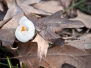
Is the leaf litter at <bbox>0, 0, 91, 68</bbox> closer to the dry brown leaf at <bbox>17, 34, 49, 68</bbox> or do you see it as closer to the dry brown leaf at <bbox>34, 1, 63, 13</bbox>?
the dry brown leaf at <bbox>17, 34, 49, 68</bbox>

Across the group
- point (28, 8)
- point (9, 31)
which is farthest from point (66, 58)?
point (28, 8)

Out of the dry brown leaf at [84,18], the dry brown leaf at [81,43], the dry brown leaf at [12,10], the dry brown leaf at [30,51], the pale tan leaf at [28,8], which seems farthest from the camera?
the dry brown leaf at [84,18]

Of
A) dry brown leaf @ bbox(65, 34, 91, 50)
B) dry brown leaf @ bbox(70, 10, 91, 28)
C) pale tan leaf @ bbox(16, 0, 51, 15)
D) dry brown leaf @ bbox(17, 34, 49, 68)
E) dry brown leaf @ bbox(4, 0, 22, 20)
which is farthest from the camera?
dry brown leaf @ bbox(70, 10, 91, 28)

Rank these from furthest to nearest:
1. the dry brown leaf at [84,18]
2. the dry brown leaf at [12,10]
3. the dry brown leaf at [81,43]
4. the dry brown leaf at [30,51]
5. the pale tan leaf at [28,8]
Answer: the dry brown leaf at [84,18], the pale tan leaf at [28,8], the dry brown leaf at [12,10], the dry brown leaf at [81,43], the dry brown leaf at [30,51]

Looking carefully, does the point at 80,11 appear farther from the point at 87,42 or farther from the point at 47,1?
the point at 87,42

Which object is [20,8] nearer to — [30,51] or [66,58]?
[30,51]

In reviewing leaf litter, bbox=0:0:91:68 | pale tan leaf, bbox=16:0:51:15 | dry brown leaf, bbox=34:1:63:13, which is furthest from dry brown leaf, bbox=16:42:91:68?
dry brown leaf, bbox=34:1:63:13

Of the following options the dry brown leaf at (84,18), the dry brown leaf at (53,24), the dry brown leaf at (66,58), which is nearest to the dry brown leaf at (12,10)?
the dry brown leaf at (53,24)

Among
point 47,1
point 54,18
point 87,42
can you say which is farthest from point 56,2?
point 87,42

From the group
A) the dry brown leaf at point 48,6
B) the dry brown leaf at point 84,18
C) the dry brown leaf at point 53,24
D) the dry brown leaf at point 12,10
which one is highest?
the dry brown leaf at point 12,10

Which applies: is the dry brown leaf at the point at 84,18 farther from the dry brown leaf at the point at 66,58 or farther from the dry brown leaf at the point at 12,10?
the dry brown leaf at the point at 12,10
